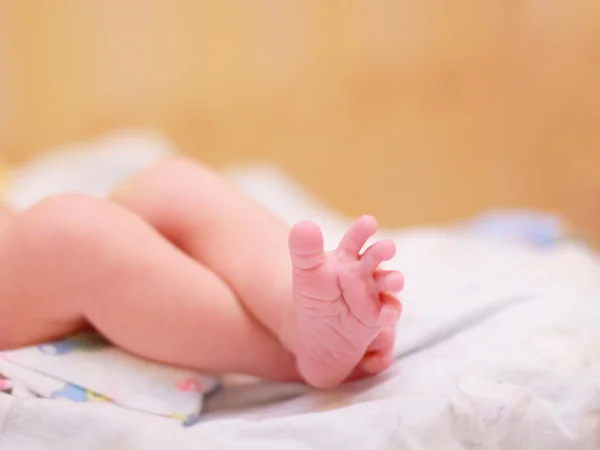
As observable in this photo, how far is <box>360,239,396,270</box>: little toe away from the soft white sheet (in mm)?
126

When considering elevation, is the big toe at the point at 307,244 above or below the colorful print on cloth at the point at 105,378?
above

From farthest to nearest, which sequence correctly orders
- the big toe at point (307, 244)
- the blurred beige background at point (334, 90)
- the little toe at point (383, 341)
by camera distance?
the blurred beige background at point (334, 90), the little toe at point (383, 341), the big toe at point (307, 244)

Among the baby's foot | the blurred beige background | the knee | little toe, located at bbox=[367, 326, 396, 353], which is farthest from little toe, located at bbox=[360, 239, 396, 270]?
the blurred beige background

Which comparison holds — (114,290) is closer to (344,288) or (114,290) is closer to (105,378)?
(105,378)

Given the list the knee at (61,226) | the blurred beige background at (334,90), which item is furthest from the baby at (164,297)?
the blurred beige background at (334,90)

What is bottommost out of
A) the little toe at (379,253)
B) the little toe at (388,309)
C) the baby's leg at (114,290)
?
the baby's leg at (114,290)

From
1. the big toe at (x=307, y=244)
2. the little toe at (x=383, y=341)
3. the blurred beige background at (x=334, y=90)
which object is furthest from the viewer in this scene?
the blurred beige background at (x=334, y=90)

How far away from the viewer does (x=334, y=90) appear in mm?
1623

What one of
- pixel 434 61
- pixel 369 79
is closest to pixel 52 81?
pixel 369 79

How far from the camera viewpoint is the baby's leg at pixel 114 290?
1.92 feet

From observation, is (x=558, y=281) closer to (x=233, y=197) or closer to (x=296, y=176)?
(x=233, y=197)

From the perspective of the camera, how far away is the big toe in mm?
493

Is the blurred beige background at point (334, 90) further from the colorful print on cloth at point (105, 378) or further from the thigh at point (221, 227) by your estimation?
the colorful print on cloth at point (105, 378)

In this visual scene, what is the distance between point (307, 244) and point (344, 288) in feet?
0.15
